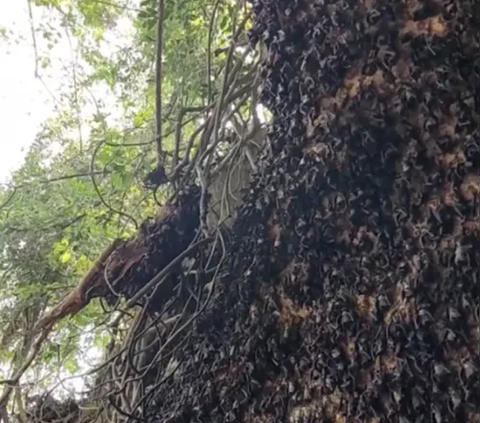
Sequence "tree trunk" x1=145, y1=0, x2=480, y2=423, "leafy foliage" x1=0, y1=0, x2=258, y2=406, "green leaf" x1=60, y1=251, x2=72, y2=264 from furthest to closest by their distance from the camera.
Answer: "green leaf" x1=60, y1=251, x2=72, y2=264 < "leafy foliage" x1=0, y1=0, x2=258, y2=406 < "tree trunk" x1=145, y1=0, x2=480, y2=423

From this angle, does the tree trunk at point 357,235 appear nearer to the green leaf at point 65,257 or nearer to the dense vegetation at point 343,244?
the dense vegetation at point 343,244

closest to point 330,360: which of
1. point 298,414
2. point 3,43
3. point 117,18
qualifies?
point 298,414

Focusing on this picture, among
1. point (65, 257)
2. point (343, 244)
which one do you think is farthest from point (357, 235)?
point (65, 257)

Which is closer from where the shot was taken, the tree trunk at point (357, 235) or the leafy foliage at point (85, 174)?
the tree trunk at point (357, 235)

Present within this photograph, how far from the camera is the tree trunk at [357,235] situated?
2.20 ft

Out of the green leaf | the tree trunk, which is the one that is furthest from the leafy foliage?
the tree trunk

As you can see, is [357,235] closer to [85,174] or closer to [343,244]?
[343,244]

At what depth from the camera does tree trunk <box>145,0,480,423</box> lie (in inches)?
26.4

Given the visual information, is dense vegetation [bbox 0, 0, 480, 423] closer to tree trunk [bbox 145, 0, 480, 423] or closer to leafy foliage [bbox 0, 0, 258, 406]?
tree trunk [bbox 145, 0, 480, 423]

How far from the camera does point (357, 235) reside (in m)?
0.79

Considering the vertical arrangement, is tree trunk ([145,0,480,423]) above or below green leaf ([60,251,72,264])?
above

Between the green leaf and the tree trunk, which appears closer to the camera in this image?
the tree trunk

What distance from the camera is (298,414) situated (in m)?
0.78

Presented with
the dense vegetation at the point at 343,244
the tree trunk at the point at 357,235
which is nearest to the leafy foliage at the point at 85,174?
the dense vegetation at the point at 343,244
